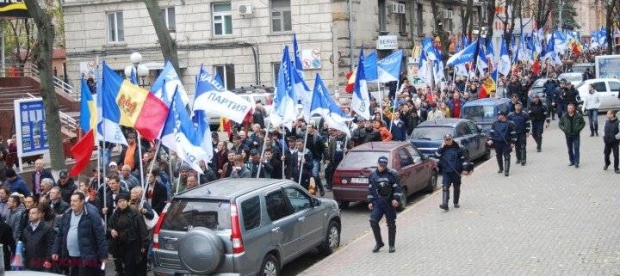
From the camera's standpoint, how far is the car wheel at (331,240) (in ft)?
41.2

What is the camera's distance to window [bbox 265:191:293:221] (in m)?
10.9

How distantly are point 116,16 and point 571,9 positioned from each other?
6103 centimetres

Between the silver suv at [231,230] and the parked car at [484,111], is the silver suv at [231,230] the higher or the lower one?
the lower one

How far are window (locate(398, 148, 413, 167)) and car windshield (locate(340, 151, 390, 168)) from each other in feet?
1.67

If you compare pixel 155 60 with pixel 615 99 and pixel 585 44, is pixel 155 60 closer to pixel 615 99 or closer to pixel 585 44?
pixel 615 99

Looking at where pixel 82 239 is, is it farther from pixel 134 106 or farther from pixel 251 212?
pixel 134 106

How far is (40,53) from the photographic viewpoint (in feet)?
47.8

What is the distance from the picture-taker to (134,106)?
41.6 feet

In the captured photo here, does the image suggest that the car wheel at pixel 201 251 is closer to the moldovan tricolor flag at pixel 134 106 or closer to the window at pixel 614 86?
the moldovan tricolor flag at pixel 134 106

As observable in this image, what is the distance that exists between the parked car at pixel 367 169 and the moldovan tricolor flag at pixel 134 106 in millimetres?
4838

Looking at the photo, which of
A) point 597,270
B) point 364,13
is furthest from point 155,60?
point 597,270

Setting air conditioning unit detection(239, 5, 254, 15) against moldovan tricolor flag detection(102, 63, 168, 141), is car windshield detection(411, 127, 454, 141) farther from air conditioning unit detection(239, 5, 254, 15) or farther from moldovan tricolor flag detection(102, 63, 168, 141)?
air conditioning unit detection(239, 5, 254, 15)

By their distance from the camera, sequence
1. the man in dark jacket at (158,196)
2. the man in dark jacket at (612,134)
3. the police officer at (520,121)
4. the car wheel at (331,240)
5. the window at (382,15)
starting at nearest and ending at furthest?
the car wheel at (331,240)
the man in dark jacket at (158,196)
the man in dark jacket at (612,134)
the police officer at (520,121)
the window at (382,15)

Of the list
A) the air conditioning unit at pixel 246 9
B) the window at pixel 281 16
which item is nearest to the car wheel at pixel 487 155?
the window at pixel 281 16
